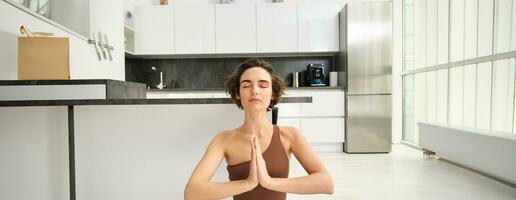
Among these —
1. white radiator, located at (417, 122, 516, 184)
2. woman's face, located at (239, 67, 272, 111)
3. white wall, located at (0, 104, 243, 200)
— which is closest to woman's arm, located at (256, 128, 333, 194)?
woman's face, located at (239, 67, 272, 111)

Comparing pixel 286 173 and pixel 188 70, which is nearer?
pixel 286 173

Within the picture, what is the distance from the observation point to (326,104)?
181 inches

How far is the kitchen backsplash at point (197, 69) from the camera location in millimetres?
5199

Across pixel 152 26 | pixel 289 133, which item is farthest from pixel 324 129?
pixel 289 133

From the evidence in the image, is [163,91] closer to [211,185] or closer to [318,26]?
[318,26]

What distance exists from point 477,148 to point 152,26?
4.21 metres

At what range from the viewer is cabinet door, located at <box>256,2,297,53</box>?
4.77 metres

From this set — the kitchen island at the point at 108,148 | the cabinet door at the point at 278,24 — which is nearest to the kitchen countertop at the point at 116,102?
the kitchen island at the point at 108,148

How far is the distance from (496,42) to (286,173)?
119 inches

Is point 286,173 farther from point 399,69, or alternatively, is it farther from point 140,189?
point 399,69

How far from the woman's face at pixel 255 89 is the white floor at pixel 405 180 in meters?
1.73

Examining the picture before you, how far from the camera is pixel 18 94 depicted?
4.93 ft

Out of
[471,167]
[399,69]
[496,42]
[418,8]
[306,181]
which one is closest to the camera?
[306,181]

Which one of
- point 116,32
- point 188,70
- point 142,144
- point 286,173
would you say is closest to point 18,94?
point 142,144
